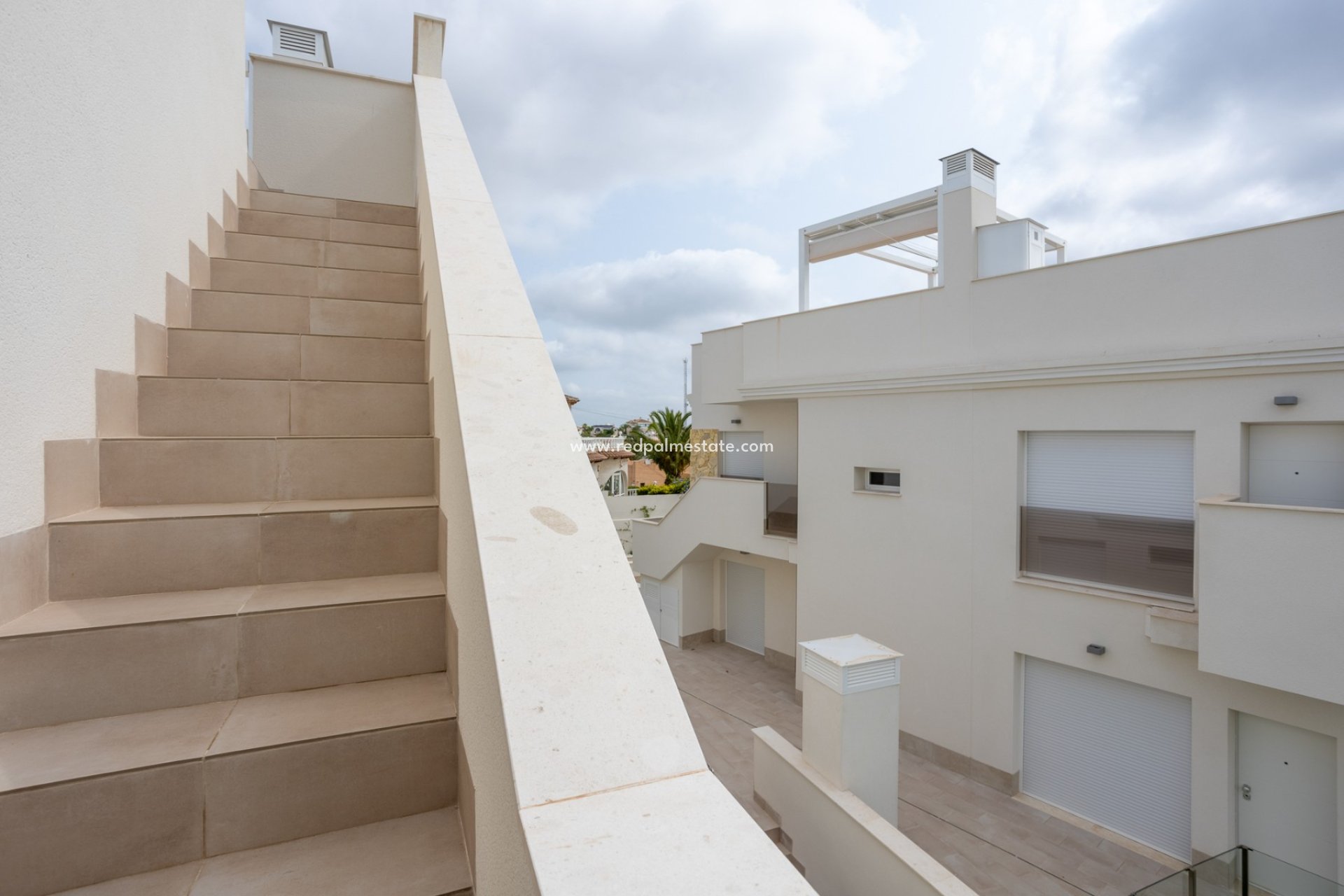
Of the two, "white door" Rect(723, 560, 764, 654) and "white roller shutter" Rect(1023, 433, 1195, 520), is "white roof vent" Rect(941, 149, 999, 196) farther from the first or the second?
"white door" Rect(723, 560, 764, 654)

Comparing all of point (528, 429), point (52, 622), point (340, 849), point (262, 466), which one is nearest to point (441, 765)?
point (340, 849)

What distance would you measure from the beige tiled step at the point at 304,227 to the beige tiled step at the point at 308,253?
11 centimetres

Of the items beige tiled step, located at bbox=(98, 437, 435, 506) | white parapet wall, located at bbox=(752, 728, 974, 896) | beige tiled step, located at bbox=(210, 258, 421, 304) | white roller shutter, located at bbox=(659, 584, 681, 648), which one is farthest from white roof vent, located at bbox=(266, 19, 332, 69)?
white roller shutter, located at bbox=(659, 584, 681, 648)

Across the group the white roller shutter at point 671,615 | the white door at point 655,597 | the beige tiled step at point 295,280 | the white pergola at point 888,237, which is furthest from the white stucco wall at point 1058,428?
the beige tiled step at point 295,280

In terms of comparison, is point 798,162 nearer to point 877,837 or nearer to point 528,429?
point 877,837

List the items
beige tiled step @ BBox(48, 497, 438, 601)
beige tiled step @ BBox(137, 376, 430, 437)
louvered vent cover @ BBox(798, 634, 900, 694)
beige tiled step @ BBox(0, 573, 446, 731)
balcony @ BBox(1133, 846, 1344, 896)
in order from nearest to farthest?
beige tiled step @ BBox(0, 573, 446, 731)
beige tiled step @ BBox(48, 497, 438, 601)
beige tiled step @ BBox(137, 376, 430, 437)
balcony @ BBox(1133, 846, 1344, 896)
louvered vent cover @ BBox(798, 634, 900, 694)

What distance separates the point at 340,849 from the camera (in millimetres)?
1319

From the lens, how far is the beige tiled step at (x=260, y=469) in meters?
1.85

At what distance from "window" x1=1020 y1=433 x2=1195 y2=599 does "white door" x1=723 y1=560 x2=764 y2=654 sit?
605cm

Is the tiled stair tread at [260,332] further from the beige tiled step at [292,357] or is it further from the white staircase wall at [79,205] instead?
the white staircase wall at [79,205]

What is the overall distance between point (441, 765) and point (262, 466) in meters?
1.21

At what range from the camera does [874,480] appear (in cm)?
909

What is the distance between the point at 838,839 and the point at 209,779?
187 inches

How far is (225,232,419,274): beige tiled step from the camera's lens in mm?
3070
